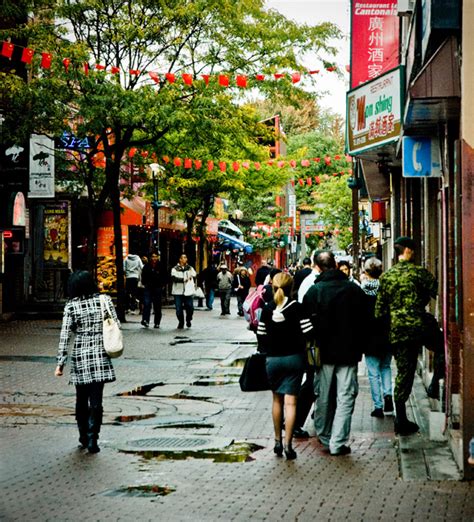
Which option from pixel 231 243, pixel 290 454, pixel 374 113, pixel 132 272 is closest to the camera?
pixel 290 454

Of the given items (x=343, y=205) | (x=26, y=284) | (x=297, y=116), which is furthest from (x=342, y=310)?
(x=297, y=116)

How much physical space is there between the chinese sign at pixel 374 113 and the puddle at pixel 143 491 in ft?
24.1

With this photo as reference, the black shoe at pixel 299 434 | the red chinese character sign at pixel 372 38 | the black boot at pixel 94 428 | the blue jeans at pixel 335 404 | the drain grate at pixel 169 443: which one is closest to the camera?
the blue jeans at pixel 335 404

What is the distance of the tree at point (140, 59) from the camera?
25.4 metres

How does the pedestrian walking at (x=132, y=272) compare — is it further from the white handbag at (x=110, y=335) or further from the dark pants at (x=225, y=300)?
the white handbag at (x=110, y=335)

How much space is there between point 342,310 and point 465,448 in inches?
80.9

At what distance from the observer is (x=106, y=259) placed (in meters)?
40.1

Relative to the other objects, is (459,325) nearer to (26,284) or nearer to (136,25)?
(136,25)

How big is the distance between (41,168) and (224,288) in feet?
25.3

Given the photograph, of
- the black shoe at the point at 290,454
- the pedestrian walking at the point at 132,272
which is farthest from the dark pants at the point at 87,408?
the pedestrian walking at the point at 132,272

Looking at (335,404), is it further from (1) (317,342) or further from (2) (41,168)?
(2) (41,168)

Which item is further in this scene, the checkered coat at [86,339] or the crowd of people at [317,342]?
the checkered coat at [86,339]

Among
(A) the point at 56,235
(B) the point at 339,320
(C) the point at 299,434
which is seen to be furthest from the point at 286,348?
(A) the point at 56,235

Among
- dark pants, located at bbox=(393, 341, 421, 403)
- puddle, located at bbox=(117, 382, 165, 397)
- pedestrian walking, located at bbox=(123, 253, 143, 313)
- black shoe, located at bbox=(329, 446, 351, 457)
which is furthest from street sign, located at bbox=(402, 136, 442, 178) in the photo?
pedestrian walking, located at bbox=(123, 253, 143, 313)
